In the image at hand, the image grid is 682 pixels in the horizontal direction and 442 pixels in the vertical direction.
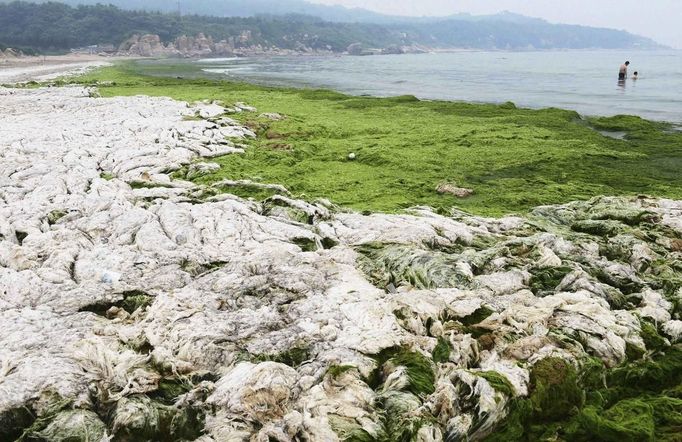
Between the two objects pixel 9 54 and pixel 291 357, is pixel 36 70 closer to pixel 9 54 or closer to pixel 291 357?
pixel 9 54

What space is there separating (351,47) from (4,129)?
17124cm

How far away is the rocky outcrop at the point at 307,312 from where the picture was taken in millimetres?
4160

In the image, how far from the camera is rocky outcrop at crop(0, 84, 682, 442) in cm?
416

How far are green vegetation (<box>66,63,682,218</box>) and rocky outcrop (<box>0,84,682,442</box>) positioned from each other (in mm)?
1404

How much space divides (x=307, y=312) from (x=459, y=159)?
958 centimetres

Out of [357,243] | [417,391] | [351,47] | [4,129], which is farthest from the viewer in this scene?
[351,47]

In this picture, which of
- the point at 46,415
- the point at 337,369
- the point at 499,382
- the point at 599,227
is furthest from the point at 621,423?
the point at 599,227

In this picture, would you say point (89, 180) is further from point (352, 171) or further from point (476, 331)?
point (476, 331)

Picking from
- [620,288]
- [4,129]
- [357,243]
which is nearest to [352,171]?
[357,243]

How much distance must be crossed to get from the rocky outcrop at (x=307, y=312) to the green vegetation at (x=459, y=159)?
140cm

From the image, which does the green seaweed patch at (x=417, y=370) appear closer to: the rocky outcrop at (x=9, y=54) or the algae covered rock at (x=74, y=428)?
the algae covered rock at (x=74, y=428)

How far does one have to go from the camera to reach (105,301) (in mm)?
5836

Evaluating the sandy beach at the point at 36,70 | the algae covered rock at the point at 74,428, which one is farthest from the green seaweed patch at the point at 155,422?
the sandy beach at the point at 36,70

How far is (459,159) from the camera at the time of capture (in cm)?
1390
